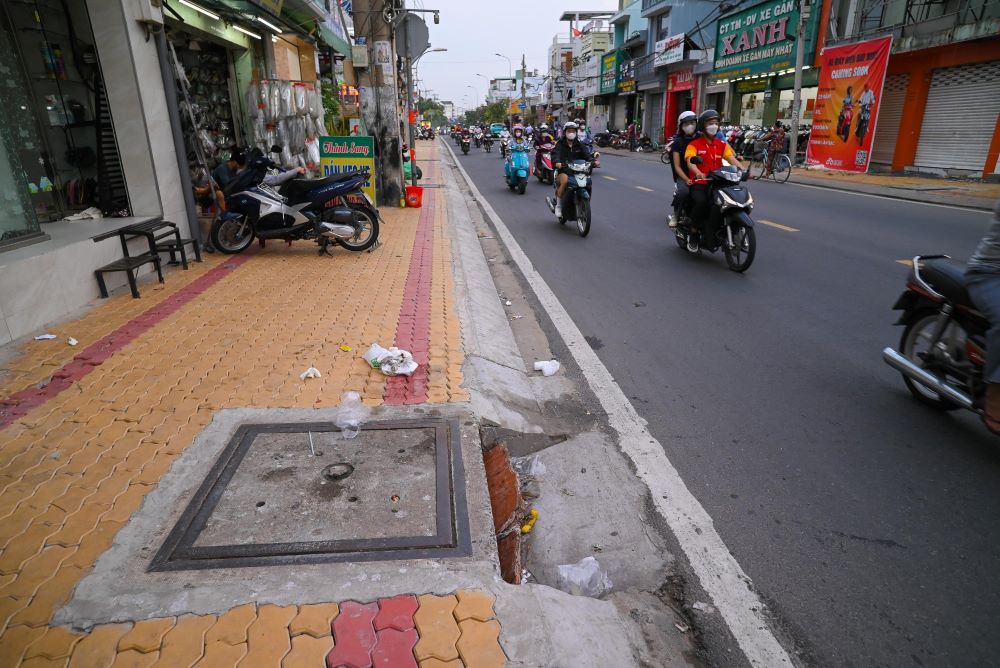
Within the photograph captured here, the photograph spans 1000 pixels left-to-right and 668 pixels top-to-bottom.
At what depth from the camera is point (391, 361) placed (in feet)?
14.7

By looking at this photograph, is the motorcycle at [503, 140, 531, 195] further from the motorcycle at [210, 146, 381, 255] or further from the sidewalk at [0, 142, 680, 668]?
the sidewalk at [0, 142, 680, 668]

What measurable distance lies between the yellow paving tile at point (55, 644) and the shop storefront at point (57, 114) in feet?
16.7

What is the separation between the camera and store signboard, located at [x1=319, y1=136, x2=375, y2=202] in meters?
10.8

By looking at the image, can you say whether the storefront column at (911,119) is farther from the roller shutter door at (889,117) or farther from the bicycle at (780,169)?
the bicycle at (780,169)

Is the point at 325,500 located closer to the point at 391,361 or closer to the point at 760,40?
the point at 391,361

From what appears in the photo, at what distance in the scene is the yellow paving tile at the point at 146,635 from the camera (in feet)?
7.08

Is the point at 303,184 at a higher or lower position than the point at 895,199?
higher

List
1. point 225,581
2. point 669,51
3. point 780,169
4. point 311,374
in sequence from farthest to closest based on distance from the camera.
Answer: point 669,51, point 780,169, point 311,374, point 225,581

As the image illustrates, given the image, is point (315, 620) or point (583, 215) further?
point (583, 215)

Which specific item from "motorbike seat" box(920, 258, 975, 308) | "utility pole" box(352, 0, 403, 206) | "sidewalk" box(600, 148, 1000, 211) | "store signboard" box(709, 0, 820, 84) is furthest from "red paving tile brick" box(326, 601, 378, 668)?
"store signboard" box(709, 0, 820, 84)

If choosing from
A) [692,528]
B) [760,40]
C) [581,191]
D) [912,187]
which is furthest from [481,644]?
[760,40]

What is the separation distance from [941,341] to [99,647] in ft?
14.9

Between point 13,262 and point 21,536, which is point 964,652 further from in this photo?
point 13,262

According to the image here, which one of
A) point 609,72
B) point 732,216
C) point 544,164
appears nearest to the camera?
point 732,216
